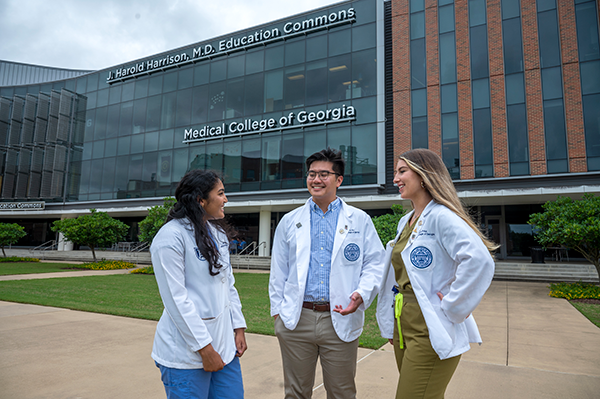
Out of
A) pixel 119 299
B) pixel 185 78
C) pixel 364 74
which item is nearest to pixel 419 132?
pixel 364 74

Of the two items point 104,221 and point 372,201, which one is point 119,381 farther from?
point 104,221

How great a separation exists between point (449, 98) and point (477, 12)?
201 inches

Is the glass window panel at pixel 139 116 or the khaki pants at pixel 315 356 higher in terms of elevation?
the glass window panel at pixel 139 116

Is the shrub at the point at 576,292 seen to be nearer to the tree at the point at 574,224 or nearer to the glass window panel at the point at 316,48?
the tree at the point at 574,224

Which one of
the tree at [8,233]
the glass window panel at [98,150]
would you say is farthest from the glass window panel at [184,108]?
the tree at [8,233]

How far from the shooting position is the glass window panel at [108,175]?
103ft

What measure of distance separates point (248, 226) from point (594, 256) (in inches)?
869

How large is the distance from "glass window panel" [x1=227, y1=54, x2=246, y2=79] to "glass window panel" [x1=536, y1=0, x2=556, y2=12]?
18219 mm

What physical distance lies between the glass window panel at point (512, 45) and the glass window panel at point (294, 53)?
1200 cm

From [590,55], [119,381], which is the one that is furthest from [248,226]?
[119,381]

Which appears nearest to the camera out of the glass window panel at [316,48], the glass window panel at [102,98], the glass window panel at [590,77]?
the glass window panel at [590,77]

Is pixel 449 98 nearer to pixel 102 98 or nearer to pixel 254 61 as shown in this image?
pixel 254 61

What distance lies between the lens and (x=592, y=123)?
1883cm

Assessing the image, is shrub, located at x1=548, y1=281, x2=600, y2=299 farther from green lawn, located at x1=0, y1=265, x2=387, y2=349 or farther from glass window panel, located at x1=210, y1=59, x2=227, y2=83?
glass window panel, located at x1=210, y1=59, x2=227, y2=83
